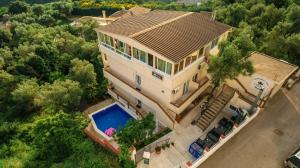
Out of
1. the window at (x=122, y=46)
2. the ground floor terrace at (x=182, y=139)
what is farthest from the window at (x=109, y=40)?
the ground floor terrace at (x=182, y=139)

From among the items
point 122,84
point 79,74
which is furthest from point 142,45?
point 79,74

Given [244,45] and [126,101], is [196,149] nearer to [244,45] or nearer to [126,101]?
[126,101]

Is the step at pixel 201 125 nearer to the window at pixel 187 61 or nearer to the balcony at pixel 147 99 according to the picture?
the balcony at pixel 147 99

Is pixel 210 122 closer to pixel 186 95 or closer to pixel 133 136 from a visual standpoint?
pixel 186 95

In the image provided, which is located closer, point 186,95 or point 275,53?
point 186,95

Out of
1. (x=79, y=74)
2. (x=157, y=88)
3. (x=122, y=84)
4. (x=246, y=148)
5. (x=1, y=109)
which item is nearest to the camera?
(x=246, y=148)

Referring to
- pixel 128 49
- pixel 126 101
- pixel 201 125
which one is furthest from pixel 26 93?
pixel 201 125

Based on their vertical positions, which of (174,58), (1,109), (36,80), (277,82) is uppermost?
(174,58)
